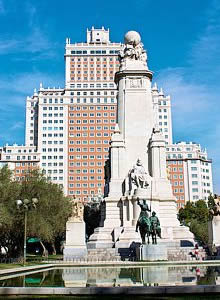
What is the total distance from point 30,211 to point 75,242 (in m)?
6.11

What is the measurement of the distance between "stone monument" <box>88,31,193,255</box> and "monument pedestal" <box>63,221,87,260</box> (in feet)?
6.24

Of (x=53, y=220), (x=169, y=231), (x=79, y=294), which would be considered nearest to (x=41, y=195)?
(x=53, y=220)

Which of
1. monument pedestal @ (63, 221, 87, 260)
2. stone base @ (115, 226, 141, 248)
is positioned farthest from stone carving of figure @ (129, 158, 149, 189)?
monument pedestal @ (63, 221, 87, 260)

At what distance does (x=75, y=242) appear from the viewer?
37688 mm

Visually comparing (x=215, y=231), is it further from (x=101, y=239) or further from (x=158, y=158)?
(x=101, y=239)

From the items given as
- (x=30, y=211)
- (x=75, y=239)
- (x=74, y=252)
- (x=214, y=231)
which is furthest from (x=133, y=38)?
(x=74, y=252)

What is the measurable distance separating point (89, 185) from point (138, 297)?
A: 115302 millimetres

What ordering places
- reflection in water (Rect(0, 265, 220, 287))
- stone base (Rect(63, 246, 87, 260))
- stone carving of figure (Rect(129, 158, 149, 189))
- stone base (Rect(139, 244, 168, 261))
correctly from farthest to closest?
stone carving of figure (Rect(129, 158, 149, 189)) < stone base (Rect(63, 246, 87, 260)) < stone base (Rect(139, 244, 168, 261)) < reflection in water (Rect(0, 265, 220, 287))

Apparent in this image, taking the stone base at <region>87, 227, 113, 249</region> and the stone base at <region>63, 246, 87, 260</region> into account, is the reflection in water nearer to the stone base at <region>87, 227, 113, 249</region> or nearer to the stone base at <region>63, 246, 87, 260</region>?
the stone base at <region>63, 246, 87, 260</region>

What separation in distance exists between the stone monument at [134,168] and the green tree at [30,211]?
5.76m

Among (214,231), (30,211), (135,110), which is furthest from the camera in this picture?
(135,110)

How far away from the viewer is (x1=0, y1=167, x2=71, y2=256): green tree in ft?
119

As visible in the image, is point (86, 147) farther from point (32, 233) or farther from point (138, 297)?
point (138, 297)

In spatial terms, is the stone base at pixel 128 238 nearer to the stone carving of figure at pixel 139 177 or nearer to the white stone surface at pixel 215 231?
the stone carving of figure at pixel 139 177
